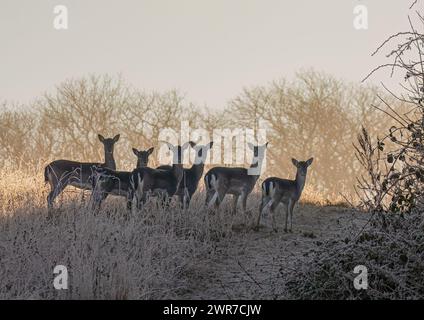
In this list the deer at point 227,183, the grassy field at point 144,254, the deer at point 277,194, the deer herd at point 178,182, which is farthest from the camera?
the deer at point 227,183

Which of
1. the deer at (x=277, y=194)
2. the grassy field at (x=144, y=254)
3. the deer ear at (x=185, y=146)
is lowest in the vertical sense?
the grassy field at (x=144, y=254)

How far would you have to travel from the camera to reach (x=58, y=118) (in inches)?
1244

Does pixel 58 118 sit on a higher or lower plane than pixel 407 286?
higher

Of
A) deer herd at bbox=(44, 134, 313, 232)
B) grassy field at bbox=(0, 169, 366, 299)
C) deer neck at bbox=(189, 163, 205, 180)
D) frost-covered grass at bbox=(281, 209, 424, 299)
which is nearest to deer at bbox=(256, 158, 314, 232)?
deer herd at bbox=(44, 134, 313, 232)

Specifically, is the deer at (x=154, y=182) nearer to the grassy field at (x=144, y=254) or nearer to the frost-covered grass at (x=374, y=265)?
the grassy field at (x=144, y=254)

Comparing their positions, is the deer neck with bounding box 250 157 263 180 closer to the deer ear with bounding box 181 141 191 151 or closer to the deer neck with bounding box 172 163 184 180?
the deer ear with bounding box 181 141 191 151

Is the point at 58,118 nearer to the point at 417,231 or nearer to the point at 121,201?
the point at 121,201

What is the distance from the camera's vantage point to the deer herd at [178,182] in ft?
41.8

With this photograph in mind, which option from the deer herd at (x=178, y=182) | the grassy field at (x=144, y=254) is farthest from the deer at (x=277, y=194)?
the grassy field at (x=144, y=254)

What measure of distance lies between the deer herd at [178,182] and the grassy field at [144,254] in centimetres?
60

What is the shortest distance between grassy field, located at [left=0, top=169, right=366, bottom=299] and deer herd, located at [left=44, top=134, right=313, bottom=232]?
1.98ft
